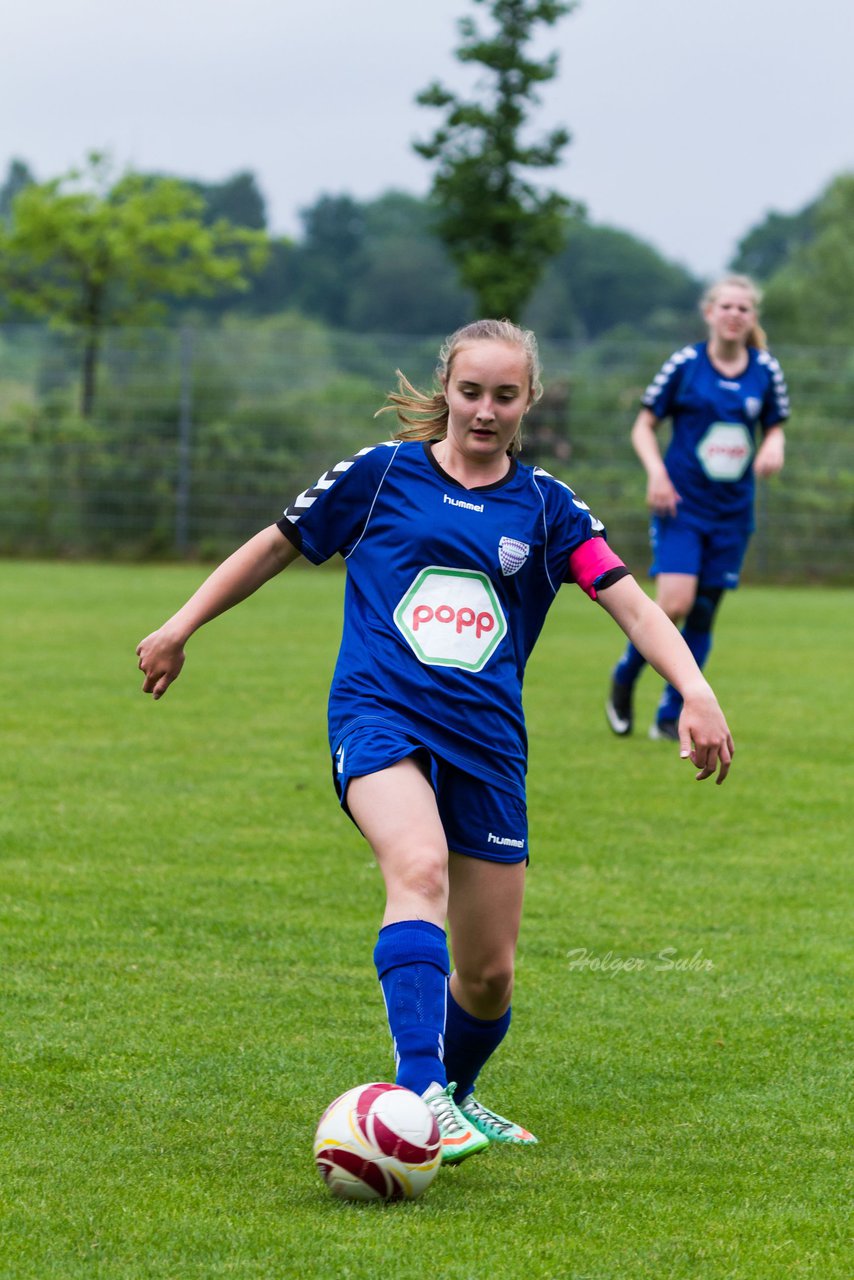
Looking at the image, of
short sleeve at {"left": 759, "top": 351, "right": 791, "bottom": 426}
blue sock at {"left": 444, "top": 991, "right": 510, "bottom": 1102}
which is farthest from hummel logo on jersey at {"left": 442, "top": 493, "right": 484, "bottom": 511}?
short sleeve at {"left": 759, "top": 351, "right": 791, "bottom": 426}

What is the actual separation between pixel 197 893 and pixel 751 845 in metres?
2.20

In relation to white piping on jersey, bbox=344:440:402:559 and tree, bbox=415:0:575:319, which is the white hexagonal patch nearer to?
white piping on jersey, bbox=344:440:402:559

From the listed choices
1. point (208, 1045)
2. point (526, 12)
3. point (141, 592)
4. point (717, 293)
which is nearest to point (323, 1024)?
→ point (208, 1045)

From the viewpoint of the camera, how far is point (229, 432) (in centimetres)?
2223

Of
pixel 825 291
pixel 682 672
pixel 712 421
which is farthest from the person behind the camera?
pixel 825 291

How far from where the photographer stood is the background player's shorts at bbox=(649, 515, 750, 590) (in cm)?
923

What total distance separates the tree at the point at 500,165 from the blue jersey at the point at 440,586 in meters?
21.9

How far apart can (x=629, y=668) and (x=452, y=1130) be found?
5920 mm

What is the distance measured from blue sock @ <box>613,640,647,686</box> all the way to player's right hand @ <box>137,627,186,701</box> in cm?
535

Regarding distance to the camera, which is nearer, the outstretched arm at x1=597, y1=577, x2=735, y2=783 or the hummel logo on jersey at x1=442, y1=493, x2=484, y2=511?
the outstretched arm at x1=597, y1=577, x2=735, y2=783

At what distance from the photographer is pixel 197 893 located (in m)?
5.70

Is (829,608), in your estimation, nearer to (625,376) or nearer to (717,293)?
(625,376)

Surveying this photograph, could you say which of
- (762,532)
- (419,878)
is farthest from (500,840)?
(762,532)

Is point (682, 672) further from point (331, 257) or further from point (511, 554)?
point (331, 257)
